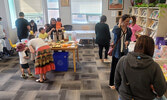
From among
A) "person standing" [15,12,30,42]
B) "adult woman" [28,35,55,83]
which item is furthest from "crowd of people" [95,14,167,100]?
"person standing" [15,12,30,42]

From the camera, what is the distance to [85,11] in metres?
6.38

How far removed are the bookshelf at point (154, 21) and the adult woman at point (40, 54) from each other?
279 cm

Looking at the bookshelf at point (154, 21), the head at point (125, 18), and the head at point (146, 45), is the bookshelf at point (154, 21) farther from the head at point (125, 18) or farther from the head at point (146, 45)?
the head at point (146, 45)

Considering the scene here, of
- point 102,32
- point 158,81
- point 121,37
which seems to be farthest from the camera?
point 102,32

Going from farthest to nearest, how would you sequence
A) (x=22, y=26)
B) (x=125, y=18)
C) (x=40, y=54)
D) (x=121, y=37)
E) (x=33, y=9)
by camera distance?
(x=33, y=9)
(x=22, y=26)
(x=40, y=54)
(x=121, y=37)
(x=125, y=18)

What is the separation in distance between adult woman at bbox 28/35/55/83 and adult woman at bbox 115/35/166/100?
2105mm

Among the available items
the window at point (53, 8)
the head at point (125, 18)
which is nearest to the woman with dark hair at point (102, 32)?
the head at point (125, 18)

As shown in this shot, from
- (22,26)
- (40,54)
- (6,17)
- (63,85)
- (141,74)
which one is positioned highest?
(6,17)

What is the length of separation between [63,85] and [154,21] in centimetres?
312

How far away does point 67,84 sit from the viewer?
3035 millimetres

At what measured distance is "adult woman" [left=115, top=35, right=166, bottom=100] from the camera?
3.79ft

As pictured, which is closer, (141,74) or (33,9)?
(141,74)

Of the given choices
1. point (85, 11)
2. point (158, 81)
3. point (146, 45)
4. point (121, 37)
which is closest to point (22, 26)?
point (85, 11)

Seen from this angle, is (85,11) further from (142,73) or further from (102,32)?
(142,73)
